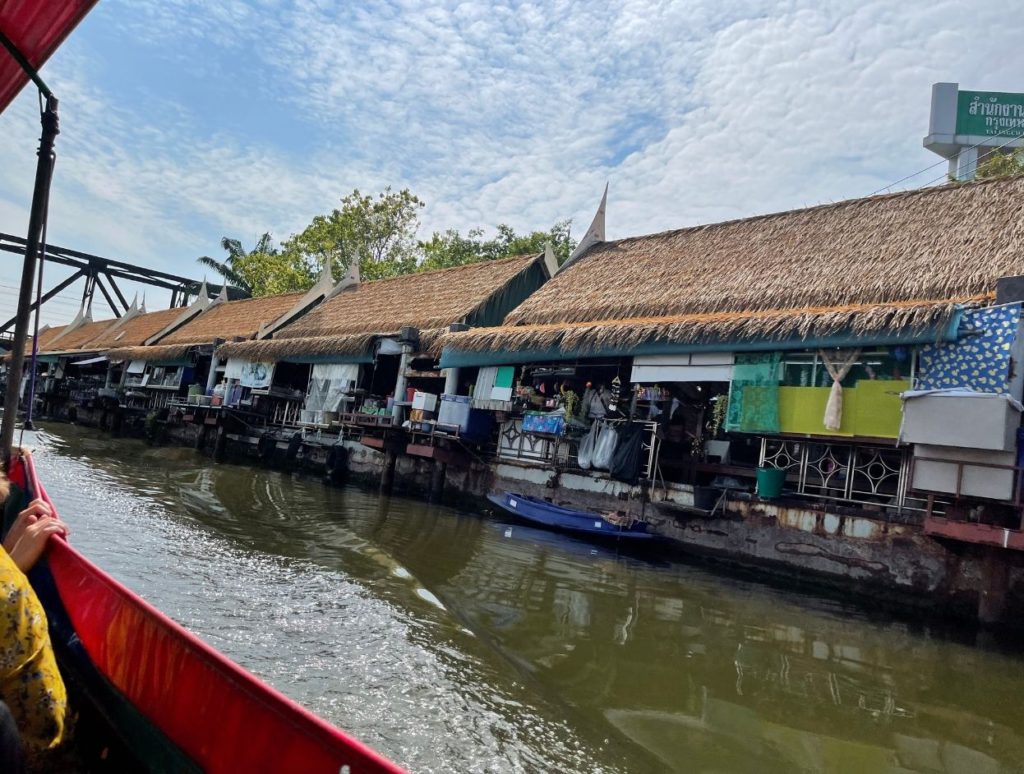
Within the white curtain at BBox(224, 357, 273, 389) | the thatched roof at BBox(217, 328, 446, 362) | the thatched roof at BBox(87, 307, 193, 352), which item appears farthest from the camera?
the thatched roof at BBox(87, 307, 193, 352)

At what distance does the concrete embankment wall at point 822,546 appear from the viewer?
30.3 ft

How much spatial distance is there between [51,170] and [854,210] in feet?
48.7

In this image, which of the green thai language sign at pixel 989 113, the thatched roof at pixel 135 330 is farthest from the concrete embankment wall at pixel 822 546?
the green thai language sign at pixel 989 113

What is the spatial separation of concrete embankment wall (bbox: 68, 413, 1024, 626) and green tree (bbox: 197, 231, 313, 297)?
84.7 feet

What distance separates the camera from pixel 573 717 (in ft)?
16.2

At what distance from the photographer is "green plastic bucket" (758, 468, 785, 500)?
11.4 m

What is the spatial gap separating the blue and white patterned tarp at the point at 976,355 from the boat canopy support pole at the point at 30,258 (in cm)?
1111

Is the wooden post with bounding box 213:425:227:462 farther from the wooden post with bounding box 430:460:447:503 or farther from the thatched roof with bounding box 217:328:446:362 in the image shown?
the wooden post with bounding box 430:460:447:503

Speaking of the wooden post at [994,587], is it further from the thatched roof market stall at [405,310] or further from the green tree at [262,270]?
the green tree at [262,270]

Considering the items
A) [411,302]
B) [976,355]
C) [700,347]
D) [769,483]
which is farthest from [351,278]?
[976,355]

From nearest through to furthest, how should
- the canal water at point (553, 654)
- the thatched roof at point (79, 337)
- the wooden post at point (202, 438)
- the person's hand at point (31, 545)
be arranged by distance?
the person's hand at point (31, 545), the canal water at point (553, 654), the wooden post at point (202, 438), the thatched roof at point (79, 337)

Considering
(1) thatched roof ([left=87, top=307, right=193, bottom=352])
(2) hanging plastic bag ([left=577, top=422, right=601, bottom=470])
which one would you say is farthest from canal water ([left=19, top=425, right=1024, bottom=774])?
(1) thatched roof ([left=87, top=307, right=193, bottom=352])

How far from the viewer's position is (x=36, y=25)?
3.78 m

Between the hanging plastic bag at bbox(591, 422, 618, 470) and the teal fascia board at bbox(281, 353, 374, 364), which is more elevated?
the teal fascia board at bbox(281, 353, 374, 364)
